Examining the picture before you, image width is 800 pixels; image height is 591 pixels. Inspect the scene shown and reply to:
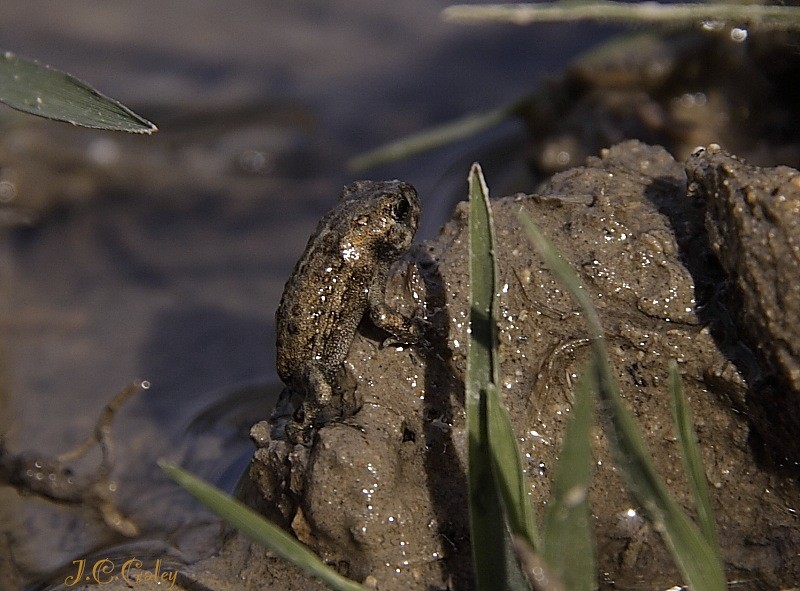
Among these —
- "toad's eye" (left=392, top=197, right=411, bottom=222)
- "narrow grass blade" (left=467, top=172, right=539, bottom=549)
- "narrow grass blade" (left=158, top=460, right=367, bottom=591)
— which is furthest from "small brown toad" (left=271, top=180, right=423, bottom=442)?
"narrow grass blade" (left=158, top=460, right=367, bottom=591)

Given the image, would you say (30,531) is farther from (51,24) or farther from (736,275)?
(51,24)

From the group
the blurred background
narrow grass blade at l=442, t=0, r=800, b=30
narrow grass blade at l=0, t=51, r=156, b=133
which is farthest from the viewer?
the blurred background

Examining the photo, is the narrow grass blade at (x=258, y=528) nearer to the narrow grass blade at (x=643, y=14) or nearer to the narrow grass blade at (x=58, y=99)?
the narrow grass blade at (x=58, y=99)

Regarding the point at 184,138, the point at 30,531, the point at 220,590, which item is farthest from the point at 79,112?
the point at 184,138

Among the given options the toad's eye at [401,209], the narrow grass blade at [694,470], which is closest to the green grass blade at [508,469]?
the narrow grass blade at [694,470]

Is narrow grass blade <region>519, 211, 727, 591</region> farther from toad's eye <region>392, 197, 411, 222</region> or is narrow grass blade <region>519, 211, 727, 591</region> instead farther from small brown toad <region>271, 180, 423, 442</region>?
toad's eye <region>392, 197, 411, 222</region>

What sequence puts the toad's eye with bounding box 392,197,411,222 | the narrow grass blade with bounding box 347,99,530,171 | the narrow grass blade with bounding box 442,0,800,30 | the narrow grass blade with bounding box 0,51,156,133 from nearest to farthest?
the narrow grass blade with bounding box 0,51,156,133 < the narrow grass blade with bounding box 442,0,800,30 < the toad's eye with bounding box 392,197,411,222 < the narrow grass blade with bounding box 347,99,530,171

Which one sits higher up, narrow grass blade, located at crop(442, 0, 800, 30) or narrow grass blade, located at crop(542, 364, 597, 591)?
narrow grass blade, located at crop(442, 0, 800, 30)
